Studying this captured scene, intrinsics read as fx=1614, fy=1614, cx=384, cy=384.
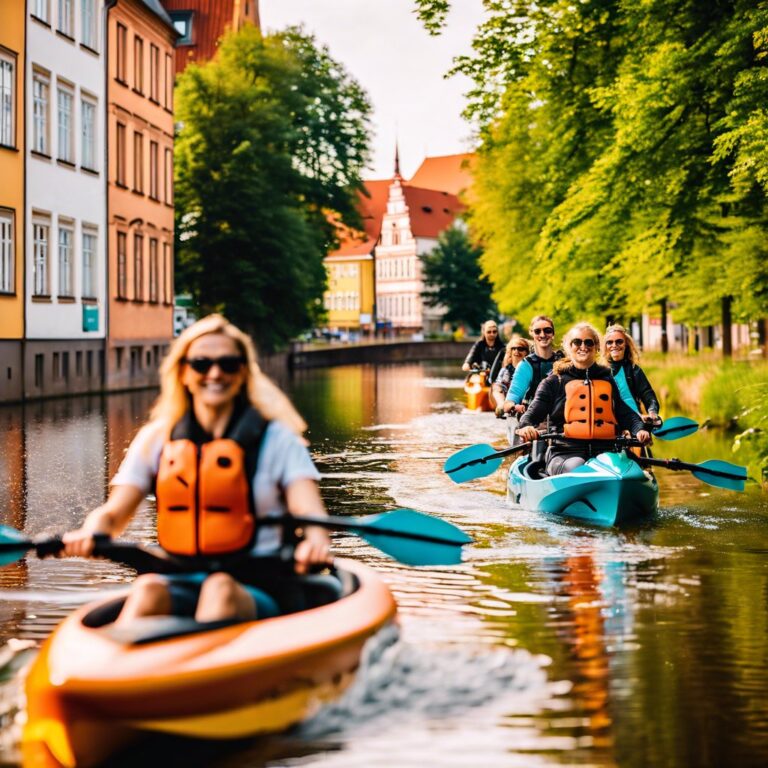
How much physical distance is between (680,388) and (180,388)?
22691 millimetres

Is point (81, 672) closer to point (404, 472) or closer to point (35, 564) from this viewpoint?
point (35, 564)

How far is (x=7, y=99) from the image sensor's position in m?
35.9

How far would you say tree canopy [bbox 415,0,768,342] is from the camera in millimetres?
19734

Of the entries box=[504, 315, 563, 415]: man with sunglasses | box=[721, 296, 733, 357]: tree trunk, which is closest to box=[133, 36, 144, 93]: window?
box=[721, 296, 733, 357]: tree trunk

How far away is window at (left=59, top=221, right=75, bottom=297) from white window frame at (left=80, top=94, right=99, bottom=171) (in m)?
2.20

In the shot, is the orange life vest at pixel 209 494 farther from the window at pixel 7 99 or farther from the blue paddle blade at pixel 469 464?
the window at pixel 7 99

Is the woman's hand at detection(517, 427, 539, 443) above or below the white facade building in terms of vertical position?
below

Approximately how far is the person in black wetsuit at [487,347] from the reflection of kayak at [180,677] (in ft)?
54.3

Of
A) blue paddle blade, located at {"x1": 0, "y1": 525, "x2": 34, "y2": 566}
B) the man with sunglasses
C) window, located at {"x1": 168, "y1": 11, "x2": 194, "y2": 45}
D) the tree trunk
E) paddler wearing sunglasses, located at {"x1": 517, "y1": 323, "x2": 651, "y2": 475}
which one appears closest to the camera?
blue paddle blade, located at {"x1": 0, "y1": 525, "x2": 34, "y2": 566}

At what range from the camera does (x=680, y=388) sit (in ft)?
93.4

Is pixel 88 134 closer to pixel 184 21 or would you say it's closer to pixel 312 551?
pixel 312 551

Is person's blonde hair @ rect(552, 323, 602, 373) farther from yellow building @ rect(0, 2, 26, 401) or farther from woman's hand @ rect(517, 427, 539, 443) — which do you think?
yellow building @ rect(0, 2, 26, 401)

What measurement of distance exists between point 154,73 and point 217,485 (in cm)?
4602

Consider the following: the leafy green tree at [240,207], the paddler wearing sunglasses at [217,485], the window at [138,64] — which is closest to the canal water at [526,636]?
the paddler wearing sunglasses at [217,485]
